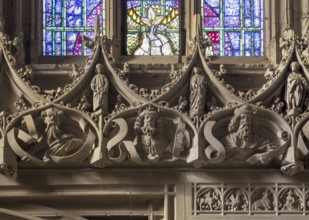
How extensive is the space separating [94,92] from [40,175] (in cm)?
80

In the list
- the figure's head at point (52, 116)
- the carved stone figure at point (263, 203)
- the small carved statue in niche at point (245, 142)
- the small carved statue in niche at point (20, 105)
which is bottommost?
the carved stone figure at point (263, 203)

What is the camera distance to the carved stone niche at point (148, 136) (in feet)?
41.0

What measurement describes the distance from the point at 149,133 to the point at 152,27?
1.41 m

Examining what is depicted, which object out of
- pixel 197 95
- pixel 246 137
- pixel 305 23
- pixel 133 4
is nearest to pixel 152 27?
pixel 133 4

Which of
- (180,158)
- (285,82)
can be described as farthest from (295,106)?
(180,158)

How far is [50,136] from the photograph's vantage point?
12578mm

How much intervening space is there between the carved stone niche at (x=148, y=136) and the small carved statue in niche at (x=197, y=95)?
0.10 m

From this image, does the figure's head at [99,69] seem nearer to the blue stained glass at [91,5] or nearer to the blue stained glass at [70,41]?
the blue stained glass at [70,41]

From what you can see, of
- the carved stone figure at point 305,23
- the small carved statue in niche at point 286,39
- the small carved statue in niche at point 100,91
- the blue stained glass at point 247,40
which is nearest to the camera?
the small carved statue in niche at point 100,91

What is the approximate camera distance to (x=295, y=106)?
12.7m

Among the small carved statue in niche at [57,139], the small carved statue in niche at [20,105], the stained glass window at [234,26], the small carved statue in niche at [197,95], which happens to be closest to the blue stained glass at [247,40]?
the stained glass window at [234,26]

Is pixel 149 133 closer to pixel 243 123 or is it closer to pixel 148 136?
pixel 148 136

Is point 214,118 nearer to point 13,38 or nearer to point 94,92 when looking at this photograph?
point 94,92

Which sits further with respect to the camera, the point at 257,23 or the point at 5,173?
the point at 257,23
